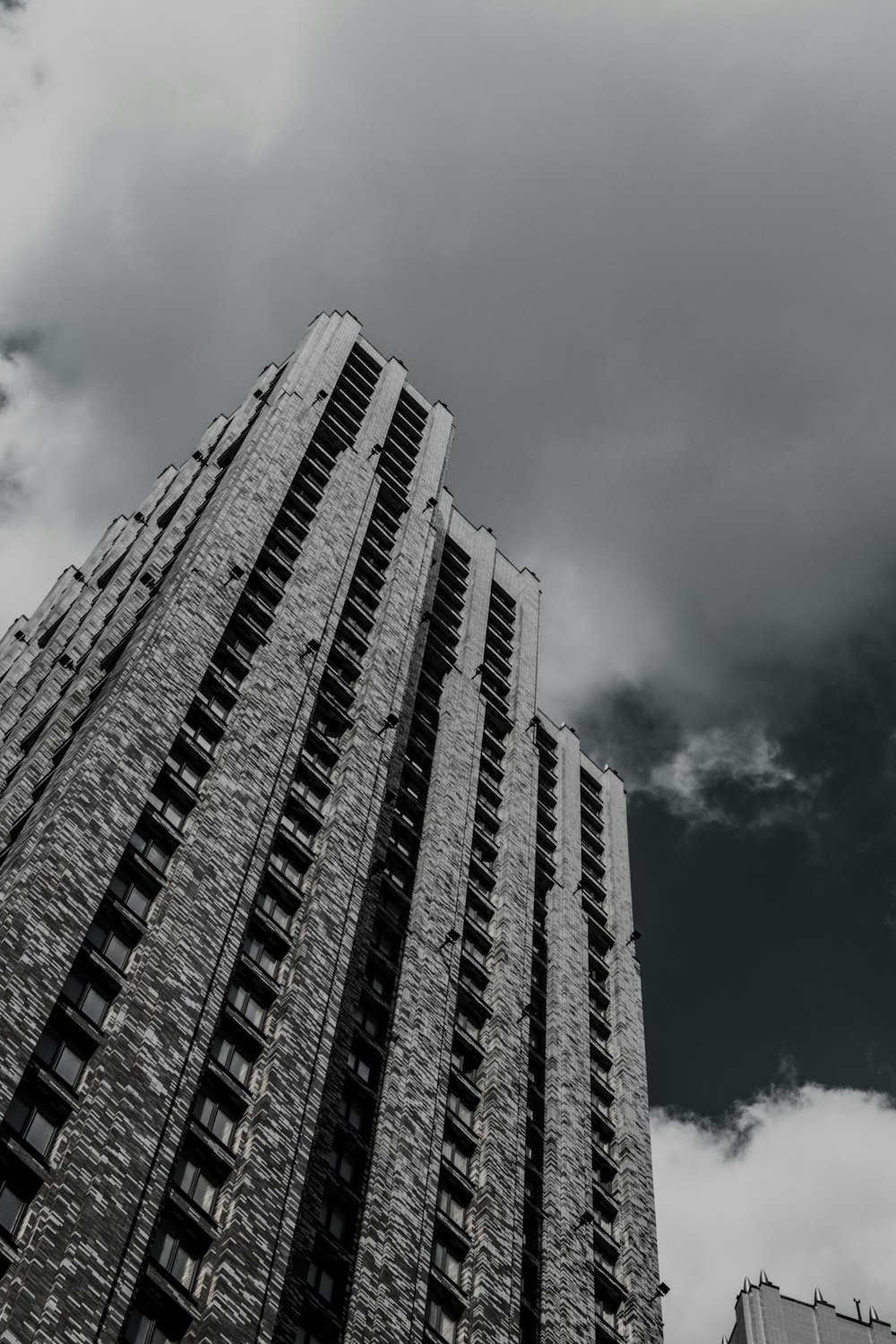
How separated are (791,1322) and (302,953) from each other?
5155cm

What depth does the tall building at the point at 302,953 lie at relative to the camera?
37.7 metres

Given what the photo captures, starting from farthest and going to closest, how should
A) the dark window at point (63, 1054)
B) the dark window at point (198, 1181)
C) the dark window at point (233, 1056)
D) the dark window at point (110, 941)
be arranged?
1. the dark window at point (233, 1056)
2. the dark window at point (110, 941)
3. the dark window at point (198, 1181)
4. the dark window at point (63, 1054)

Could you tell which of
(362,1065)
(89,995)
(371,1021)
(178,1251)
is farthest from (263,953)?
(178,1251)

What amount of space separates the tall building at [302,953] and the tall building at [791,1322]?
908 inches

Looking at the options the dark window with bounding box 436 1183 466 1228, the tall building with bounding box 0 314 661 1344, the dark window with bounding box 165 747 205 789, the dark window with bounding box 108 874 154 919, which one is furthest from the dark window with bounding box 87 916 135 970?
the dark window with bounding box 436 1183 466 1228

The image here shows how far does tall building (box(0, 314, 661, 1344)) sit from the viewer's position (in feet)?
124

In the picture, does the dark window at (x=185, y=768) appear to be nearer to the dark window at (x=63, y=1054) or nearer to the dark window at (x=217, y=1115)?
the dark window at (x=217, y=1115)

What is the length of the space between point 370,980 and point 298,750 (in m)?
8.24

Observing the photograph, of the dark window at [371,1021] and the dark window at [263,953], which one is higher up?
the dark window at [371,1021]

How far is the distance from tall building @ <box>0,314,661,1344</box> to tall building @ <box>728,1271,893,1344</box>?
908 inches

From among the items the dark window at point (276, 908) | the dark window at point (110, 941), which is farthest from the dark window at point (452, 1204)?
the dark window at point (110, 941)

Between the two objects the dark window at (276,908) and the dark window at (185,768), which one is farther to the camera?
the dark window at (185,768)

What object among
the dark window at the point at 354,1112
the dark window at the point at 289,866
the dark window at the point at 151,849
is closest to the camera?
the dark window at the point at 151,849

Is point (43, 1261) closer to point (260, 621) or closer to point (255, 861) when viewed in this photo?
point (255, 861)
